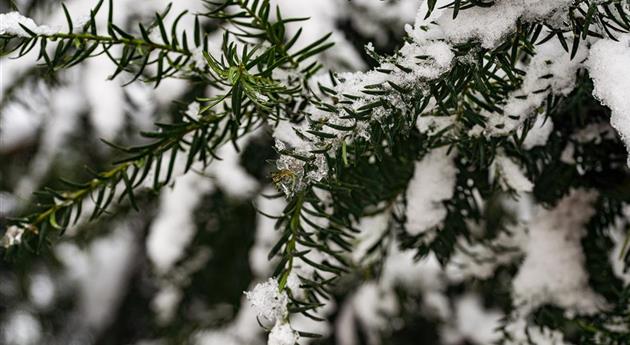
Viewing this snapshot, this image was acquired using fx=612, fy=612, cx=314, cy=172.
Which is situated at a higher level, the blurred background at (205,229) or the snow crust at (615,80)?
the blurred background at (205,229)

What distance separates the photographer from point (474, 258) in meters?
0.77

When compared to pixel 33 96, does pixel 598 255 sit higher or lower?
lower

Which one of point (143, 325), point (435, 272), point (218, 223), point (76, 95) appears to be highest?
point (76, 95)

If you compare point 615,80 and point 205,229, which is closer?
point 615,80

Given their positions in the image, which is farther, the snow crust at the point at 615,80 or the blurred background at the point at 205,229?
the blurred background at the point at 205,229

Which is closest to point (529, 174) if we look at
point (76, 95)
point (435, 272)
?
point (435, 272)

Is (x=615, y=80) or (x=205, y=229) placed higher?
(x=205, y=229)

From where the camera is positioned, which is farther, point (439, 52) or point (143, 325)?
point (143, 325)

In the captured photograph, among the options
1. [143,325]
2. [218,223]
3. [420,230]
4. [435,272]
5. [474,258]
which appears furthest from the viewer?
[143,325]

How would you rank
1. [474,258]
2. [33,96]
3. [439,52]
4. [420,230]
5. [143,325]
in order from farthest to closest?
1. [143,325]
2. [33,96]
3. [474,258]
4. [420,230]
5. [439,52]

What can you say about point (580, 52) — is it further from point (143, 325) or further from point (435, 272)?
point (143, 325)

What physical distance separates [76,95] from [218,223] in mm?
552

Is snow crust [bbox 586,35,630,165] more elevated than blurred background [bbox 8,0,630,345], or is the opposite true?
blurred background [bbox 8,0,630,345]

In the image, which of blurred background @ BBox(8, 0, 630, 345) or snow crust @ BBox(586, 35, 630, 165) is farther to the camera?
blurred background @ BBox(8, 0, 630, 345)
